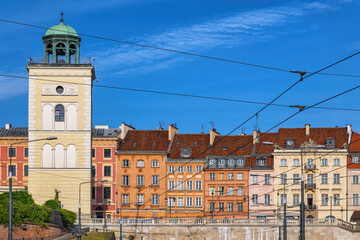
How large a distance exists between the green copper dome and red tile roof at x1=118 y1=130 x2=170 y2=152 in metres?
23.5

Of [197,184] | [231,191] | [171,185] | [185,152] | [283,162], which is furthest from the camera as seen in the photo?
[185,152]

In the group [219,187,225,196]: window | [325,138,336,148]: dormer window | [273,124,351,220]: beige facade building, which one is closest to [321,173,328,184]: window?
[273,124,351,220]: beige facade building

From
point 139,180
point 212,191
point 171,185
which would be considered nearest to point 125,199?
point 139,180

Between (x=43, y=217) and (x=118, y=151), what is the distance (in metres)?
37.2

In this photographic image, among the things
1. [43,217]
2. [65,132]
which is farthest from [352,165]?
[43,217]

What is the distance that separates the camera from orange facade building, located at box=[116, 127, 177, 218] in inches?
3740

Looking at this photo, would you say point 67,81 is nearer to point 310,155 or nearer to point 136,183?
point 136,183

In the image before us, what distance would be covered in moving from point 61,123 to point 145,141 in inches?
819

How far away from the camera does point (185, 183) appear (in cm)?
9594

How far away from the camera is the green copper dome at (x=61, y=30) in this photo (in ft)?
252

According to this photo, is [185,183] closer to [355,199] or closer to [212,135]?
[212,135]

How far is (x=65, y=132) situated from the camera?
262 ft

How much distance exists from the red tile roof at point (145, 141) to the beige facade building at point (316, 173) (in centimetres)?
1559

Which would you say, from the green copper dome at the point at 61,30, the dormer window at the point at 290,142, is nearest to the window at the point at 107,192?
the dormer window at the point at 290,142
